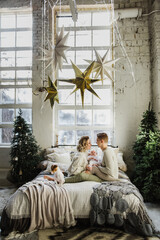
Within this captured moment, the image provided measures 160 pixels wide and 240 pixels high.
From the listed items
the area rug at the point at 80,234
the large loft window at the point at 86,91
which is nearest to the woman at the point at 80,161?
the area rug at the point at 80,234

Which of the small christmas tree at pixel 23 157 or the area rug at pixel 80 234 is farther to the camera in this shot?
the small christmas tree at pixel 23 157

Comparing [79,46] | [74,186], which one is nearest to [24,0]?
[79,46]

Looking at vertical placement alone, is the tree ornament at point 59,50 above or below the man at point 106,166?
above

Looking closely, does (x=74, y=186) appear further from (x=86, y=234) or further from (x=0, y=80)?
(x=0, y=80)

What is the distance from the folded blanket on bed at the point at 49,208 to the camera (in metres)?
3.04

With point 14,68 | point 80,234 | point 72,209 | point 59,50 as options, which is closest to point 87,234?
point 80,234

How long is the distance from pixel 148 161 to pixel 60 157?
1922mm

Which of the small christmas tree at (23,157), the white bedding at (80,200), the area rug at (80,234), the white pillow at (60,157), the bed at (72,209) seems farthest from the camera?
the small christmas tree at (23,157)

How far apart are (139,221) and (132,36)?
Result: 4.58m

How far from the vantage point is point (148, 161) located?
4465 mm

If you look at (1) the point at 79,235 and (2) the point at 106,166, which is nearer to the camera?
(1) the point at 79,235

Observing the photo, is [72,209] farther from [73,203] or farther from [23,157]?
[23,157]

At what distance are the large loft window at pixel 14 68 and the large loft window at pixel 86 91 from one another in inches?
35.6

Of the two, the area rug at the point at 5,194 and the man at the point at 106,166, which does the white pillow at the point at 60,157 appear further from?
Answer: the man at the point at 106,166
